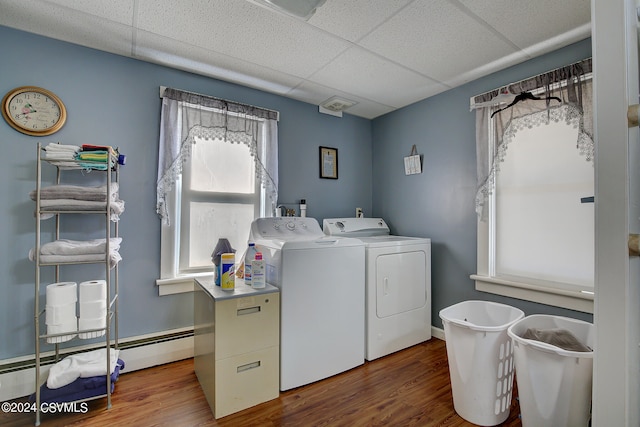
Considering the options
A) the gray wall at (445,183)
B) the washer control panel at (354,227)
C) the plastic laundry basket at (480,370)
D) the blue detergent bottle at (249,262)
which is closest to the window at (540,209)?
the gray wall at (445,183)

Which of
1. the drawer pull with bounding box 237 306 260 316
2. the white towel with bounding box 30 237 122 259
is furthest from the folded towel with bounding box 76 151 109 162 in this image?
the drawer pull with bounding box 237 306 260 316

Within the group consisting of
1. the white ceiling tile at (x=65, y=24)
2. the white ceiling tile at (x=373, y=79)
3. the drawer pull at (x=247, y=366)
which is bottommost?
the drawer pull at (x=247, y=366)

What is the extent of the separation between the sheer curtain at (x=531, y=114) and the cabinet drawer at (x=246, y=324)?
1.85 m

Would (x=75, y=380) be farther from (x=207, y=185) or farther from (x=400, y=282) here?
(x=400, y=282)

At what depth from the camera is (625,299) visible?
0.79 metres

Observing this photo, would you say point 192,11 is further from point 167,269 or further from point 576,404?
point 576,404

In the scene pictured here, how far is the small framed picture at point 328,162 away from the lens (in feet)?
10.3

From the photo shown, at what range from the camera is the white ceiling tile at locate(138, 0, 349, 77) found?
1.68 metres

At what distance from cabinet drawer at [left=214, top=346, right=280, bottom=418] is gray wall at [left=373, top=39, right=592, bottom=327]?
1.71 metres

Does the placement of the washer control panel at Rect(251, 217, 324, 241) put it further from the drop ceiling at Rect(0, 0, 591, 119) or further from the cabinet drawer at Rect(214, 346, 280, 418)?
the drop ceiling at Rect(0, 0, 591, 119)

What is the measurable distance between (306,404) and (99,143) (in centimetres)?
228

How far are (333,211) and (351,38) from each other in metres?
1.71

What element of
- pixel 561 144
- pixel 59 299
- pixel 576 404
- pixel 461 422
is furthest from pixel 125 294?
pixel 561 144

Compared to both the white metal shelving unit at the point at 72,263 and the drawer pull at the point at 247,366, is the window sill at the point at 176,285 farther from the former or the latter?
the drawer pull at the point at 247,366
